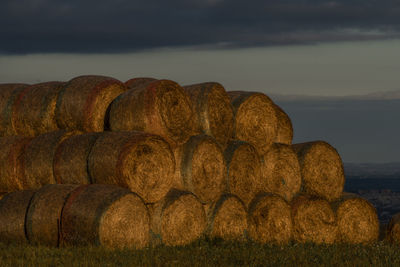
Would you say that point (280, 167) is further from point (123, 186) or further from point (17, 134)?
point (17, 134)

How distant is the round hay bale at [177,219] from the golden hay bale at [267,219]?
211 cm

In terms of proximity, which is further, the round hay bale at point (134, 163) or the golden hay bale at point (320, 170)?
the golden hay bale at point (320, 170)

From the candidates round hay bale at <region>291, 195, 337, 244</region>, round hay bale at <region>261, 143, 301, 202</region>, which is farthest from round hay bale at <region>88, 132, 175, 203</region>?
round hay bale at <region>291, 195, 337, 244</region>

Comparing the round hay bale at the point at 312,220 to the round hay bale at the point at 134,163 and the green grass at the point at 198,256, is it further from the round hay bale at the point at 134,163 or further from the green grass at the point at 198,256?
the round hay bale at the point at 134,163

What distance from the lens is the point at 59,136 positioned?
15.2 metres

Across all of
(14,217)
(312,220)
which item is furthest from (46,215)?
(312,220)

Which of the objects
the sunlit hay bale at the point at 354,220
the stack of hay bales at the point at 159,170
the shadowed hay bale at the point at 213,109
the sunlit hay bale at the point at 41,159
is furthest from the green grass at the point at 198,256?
the sunlit hay bale at the point at 354,220

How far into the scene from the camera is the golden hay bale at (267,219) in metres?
16.5

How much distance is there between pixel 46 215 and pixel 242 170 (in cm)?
524

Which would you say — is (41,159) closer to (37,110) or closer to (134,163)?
(37,110)

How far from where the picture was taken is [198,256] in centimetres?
1202

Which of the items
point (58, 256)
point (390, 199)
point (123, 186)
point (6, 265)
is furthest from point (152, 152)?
point (390, 199)

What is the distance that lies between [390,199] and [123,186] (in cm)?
9265

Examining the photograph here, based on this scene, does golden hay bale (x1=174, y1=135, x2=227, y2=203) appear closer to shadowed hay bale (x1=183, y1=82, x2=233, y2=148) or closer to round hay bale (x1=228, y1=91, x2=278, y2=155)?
shadowed hay bale (x1=183, y1=82, x2=233, y2=148)
